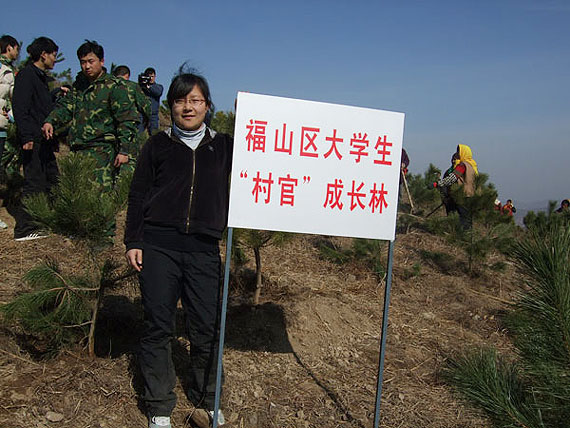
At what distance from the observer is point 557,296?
116cm

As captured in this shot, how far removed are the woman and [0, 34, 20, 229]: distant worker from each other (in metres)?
2.91

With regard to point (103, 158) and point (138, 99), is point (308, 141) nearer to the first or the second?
point (138, 99)

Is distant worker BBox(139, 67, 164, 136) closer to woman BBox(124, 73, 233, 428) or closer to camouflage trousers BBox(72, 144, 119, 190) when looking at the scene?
camouflage trousers BBox(72, 144, 119, 190)

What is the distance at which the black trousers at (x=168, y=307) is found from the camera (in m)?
2.20

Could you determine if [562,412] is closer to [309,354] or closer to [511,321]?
[511,321]

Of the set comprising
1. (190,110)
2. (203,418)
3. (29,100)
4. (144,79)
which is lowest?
(203,418)

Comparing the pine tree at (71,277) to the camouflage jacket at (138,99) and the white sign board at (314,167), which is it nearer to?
the white sign board at (314,167)

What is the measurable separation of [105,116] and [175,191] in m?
1.74

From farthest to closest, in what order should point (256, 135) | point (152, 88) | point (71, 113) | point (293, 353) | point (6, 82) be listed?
1. point (152, 88)
2. point (6, 82)
3. point (71, 113)
4. point (293, 353)
5. point (256, 135)

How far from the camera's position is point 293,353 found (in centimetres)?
327

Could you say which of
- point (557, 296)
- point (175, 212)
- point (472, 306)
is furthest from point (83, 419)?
point (472, 306)

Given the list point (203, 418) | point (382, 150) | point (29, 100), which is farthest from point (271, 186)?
point (29, 100)

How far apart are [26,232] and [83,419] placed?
2.67 m

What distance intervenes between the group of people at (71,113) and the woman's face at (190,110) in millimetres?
1249
